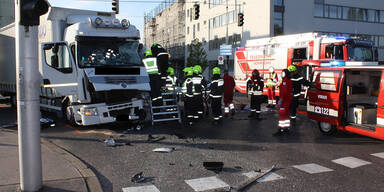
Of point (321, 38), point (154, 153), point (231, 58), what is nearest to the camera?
point (154, 153)

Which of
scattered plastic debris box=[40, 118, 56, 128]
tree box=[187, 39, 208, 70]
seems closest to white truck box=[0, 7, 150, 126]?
scattered plastic debris box=[40, 118, 56, 128]

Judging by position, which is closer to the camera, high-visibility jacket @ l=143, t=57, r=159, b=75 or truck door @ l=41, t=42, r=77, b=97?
truck door @ l=41, t=42, r=77, b=97

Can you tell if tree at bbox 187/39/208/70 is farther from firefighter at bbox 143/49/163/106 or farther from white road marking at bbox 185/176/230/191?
white road marking at bbox 185/176/230/191

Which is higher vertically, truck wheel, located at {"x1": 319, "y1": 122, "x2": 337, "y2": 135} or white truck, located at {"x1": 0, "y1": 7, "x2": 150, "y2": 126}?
white truck, located at {"x1": 0, "y1": 7, "x2": 150, "y2": 126}

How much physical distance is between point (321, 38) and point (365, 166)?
943cm

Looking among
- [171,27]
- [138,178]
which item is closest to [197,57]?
[171,27]

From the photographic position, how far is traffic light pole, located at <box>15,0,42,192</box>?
424 centimetres

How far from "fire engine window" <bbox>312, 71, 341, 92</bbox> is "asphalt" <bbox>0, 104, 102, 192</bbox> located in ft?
19.8

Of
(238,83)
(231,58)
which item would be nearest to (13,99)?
(238,83)

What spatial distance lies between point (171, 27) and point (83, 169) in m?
58.5

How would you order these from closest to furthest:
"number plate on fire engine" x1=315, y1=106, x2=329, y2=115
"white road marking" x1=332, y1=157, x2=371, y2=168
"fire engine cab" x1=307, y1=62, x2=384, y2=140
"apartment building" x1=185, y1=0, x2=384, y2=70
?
"white road marking" x1=332, y1=157, x2=371, y2=168
"fire engine cab" x1=307, y1=62, x2=384, y2=140
"number plate on fire engine" x1=315, y1=106, x2=329, y2=115
"apartment building" x1=185, y1=0, x2=384, y2=70

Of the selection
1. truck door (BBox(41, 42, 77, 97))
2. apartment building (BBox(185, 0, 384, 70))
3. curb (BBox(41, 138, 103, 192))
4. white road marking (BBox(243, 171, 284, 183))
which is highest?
apartment building (BBox(185, 0, 384, 70))

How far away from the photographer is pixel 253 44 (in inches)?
717

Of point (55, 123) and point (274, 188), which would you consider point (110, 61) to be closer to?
point (55, 123)
